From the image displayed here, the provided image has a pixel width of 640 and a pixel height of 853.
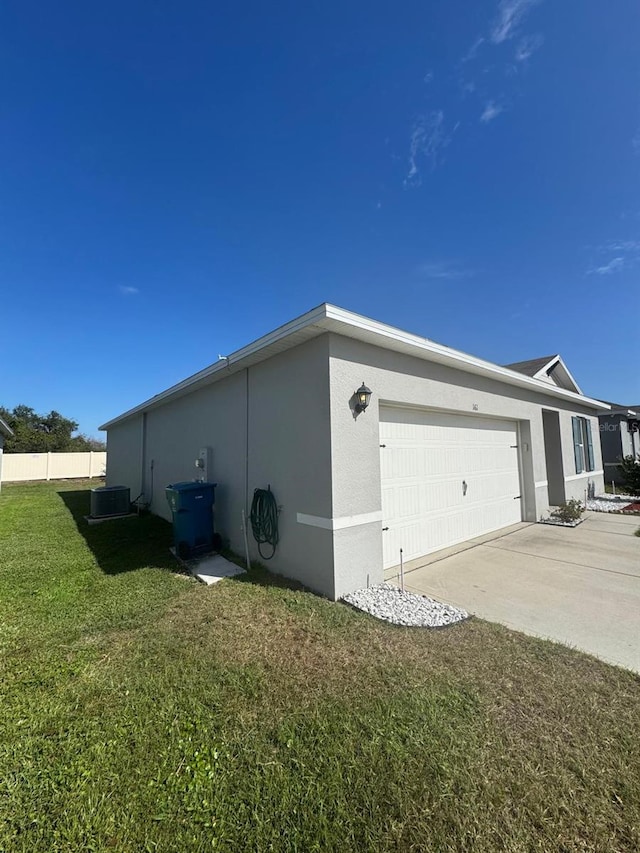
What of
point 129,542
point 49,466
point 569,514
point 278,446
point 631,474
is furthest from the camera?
point 49,466

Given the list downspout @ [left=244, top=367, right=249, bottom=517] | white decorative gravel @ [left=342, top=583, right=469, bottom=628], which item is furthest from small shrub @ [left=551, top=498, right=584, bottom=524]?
downspout @ [left=244, top=367, right=249, bottom=517]

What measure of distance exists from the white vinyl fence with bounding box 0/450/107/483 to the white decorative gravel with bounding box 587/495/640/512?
22.5 m

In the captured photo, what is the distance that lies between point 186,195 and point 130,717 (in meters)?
8.71

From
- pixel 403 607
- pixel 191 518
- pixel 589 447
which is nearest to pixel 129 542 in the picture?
pixel 191 518

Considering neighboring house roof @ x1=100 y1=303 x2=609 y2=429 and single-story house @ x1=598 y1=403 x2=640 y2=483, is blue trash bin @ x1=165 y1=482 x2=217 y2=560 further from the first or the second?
single-story house @ x1=598 y1=403 x2=640 y2=483

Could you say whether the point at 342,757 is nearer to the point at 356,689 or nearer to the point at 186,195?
the point at 356,689

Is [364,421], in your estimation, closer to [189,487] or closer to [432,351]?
[432,351]

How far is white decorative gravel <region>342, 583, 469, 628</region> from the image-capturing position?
11.0 ft

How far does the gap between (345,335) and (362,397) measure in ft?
2.55

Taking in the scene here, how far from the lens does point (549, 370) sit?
1083 centimetres

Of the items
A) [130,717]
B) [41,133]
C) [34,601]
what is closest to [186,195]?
[41,133]

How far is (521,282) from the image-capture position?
27.1 feet

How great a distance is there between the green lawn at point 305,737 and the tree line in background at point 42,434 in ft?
86.8

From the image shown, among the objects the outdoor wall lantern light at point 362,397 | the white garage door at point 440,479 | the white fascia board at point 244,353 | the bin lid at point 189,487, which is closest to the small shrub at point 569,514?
the white garage door at point 440,479
